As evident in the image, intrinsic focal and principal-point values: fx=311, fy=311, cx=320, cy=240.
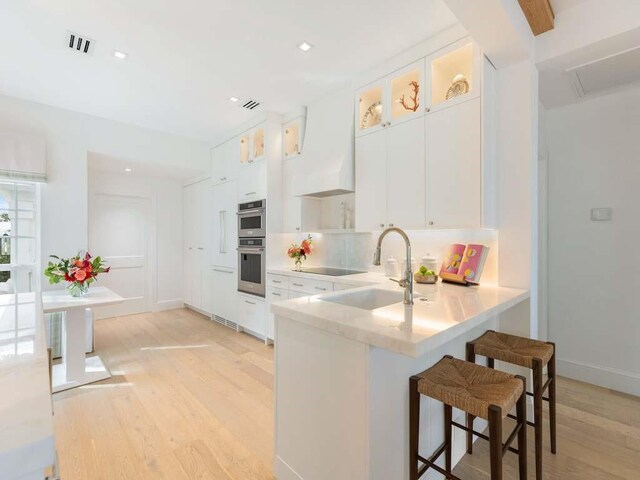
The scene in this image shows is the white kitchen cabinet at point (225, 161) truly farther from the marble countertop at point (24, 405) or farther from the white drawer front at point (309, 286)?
the marble countertop at point (24, 405)

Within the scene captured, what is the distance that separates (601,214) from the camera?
2615mm

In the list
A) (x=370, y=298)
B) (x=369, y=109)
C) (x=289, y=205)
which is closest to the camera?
(x=370, y=298)

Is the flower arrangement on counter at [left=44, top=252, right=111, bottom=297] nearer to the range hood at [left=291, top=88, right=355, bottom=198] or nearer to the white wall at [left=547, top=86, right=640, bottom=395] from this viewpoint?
the range hood at [left=291, top=88, right=355, bottom=198]

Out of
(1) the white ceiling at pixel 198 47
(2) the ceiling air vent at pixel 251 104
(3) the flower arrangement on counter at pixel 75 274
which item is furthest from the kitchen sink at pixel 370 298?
(2) the ceiling air vent at pixel 251 104

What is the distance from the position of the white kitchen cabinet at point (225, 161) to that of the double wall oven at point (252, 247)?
60 centimetres

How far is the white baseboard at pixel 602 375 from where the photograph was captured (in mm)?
2457

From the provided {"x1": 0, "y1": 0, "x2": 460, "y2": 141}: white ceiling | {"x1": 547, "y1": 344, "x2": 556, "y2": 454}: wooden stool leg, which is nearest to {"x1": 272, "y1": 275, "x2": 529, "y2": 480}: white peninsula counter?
{"x1": 547, "y1": 344, "x2": 556, "y2": 454}: wooden stool leg

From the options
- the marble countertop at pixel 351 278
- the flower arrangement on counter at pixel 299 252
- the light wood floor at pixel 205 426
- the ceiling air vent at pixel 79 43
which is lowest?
the light wood floor at pixel 205 426

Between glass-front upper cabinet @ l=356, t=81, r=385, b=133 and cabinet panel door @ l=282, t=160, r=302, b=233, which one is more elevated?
glass-front upper cabinet @ l=356, t=81, r=385, b=133

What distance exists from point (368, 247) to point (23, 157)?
151 inches

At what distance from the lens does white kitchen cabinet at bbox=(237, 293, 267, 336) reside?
12.3 ft

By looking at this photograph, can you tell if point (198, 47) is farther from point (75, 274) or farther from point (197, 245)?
point (197, 245)

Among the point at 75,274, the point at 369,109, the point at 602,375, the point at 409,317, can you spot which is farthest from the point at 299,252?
the point at 602,375

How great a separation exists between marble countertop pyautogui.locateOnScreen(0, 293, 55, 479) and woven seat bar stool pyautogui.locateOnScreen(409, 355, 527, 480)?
1226 millimetres
